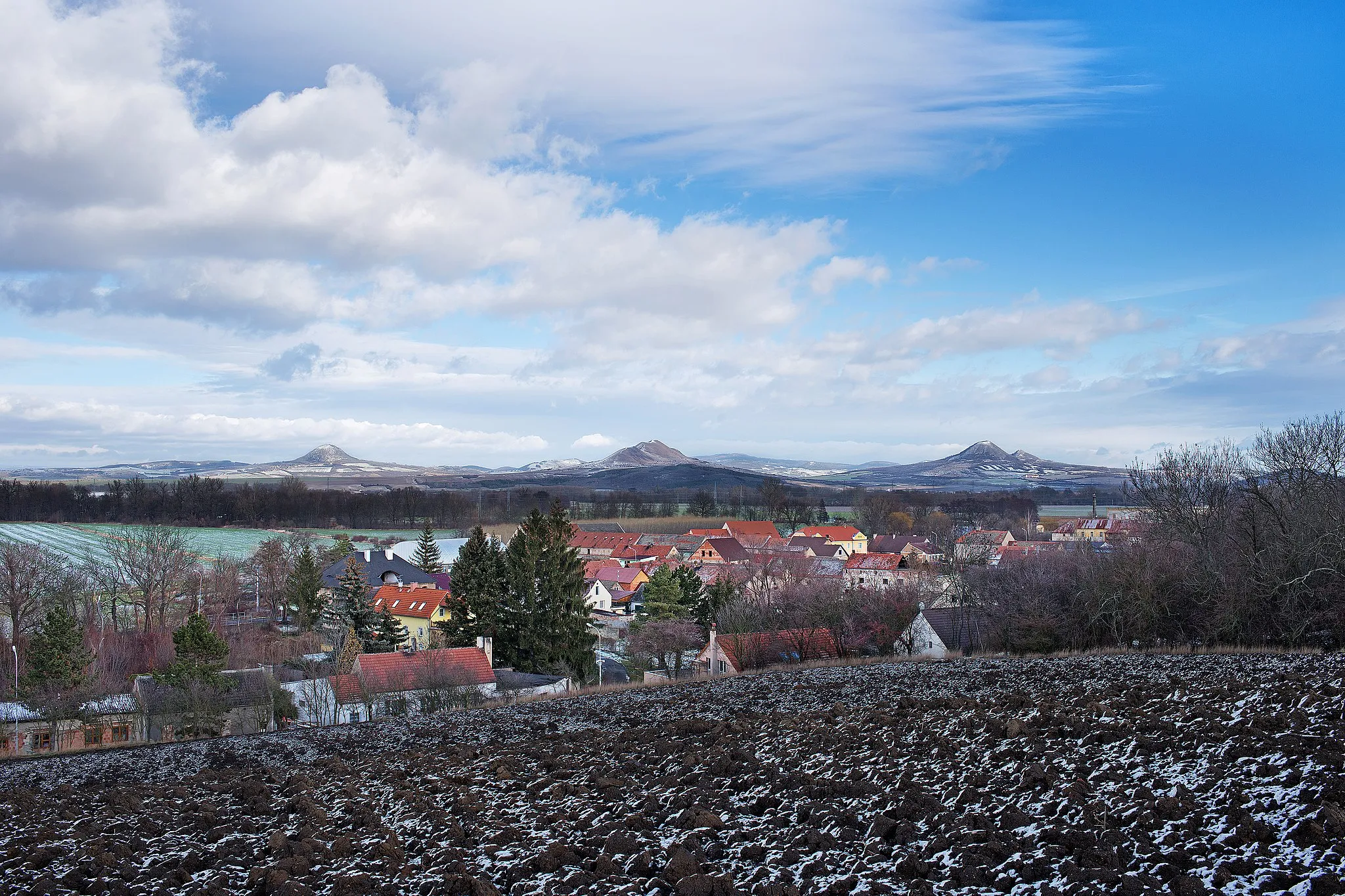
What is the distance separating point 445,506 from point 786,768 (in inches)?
4661

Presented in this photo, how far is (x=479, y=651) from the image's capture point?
103 feet

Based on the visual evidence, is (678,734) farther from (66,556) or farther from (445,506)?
(445,506)

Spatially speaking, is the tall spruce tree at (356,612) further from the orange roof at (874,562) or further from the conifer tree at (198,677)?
the orange roof at (874,562)

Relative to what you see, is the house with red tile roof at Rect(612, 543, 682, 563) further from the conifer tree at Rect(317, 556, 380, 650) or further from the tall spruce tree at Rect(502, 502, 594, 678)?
the tall spruce tree at Rect(502, 502, 594, 678)

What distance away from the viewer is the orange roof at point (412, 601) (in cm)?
5025

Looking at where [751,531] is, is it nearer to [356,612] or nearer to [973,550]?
[973,550]

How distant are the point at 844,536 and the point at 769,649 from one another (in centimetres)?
6161

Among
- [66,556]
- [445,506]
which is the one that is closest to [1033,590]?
[66,556]

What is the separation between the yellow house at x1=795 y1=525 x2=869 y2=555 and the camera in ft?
297

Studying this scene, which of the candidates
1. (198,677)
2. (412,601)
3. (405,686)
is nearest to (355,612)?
(412,601)

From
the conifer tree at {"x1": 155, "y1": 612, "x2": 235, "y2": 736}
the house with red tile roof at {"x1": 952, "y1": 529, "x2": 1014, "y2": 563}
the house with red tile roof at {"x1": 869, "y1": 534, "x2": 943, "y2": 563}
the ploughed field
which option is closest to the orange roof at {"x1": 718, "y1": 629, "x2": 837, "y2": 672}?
the house with red tile roof at {"x1": 952, "y1": 529, "x2": 1014, "y2": 563}

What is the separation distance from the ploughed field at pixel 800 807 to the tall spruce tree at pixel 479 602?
62.7ft

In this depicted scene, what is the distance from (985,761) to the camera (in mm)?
10266

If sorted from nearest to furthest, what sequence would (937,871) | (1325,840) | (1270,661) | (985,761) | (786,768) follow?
1. (1325,840)
2. (937,871)
3. (985,761)
4. (786,768)
5. (1270,661)
